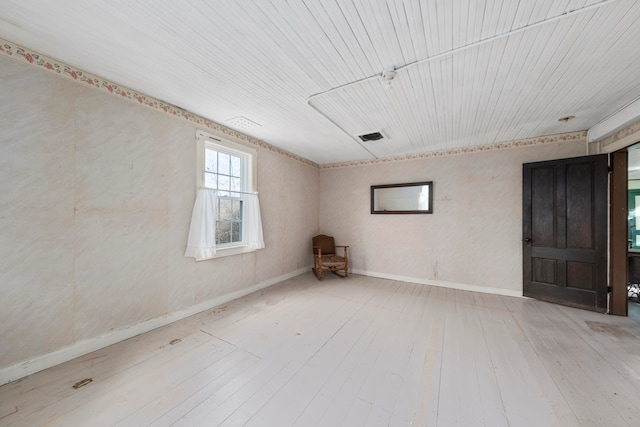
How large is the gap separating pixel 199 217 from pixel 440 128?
3511mm

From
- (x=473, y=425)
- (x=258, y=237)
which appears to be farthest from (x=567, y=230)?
(x=258, y=237)

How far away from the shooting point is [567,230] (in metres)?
3.10

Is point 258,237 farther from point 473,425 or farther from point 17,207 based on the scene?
point 473,425

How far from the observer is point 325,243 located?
4.89 meters

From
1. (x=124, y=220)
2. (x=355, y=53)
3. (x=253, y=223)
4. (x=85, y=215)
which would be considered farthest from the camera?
(x=253, y=223)

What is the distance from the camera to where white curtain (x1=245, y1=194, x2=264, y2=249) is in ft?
11.6

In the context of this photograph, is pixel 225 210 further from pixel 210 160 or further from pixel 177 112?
pixel 177 112

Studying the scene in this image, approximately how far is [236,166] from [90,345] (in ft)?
8.35

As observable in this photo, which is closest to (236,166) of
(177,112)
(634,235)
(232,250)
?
(177,112)

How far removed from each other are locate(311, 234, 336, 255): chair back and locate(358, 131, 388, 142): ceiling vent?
90.0 inches

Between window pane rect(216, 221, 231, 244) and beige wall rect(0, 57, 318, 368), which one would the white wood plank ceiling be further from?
window pane rect(216, 221, 231, 244)

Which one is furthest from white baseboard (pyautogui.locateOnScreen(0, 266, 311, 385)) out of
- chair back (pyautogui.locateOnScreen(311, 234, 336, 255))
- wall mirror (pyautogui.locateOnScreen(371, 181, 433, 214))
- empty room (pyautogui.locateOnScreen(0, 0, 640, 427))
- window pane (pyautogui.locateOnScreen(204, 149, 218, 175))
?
wall mirror (pyautogui.locateOnScreen(371, 181, 433, 214))

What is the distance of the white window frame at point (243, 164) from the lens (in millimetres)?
2869

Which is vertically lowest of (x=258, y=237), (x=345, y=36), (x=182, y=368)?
(x=182, y=368)
